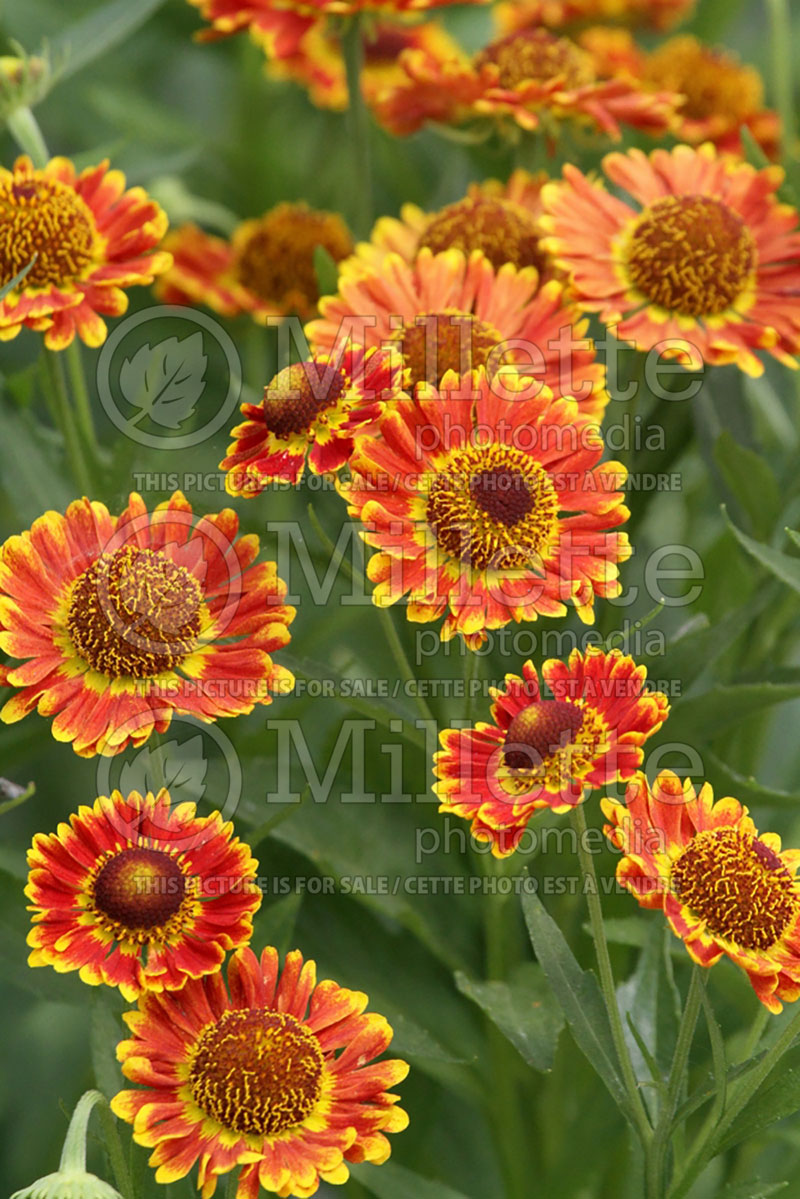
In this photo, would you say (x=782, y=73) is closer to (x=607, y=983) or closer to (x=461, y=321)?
(x=461, y=321)

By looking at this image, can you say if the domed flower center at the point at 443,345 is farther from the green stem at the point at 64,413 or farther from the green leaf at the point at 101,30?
the green leaf at the point at 101,30

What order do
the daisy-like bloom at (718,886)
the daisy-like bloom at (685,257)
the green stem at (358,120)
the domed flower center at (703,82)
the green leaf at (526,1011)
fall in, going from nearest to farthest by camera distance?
the daisy-like bloom at (718,886) → the green leaf at (526,1011) → the daisy-like bloom at (685,257) → the green stem at (358,120) → the domed flower center at (703,82)

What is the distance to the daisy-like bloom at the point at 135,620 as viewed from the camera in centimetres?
53

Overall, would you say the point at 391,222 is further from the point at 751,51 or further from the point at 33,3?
the point at 751,51

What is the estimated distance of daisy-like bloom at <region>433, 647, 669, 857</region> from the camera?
46cm

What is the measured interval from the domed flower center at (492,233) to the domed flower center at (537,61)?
120 millimetres

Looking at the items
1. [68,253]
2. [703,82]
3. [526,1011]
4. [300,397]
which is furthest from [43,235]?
[703,82]

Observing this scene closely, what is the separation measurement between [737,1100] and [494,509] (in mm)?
224

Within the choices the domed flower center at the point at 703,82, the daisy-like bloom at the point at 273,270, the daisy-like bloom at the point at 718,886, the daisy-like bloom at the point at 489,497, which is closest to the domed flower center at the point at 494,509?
the daisy-like bloom at the point at 489,497

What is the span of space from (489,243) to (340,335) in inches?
4.5

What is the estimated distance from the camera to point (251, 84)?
44.8 inches

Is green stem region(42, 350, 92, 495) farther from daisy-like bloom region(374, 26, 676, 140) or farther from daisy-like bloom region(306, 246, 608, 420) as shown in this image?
daisy-like bloom region(374, 26, 676, 140)

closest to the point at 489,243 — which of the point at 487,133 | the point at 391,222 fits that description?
the point at 391,222

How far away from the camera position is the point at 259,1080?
48cm
